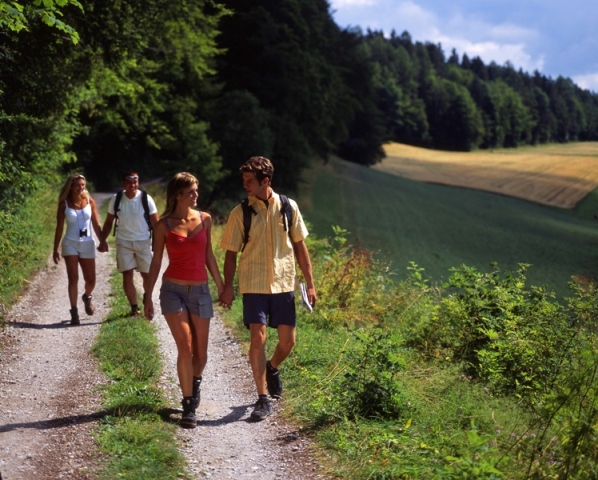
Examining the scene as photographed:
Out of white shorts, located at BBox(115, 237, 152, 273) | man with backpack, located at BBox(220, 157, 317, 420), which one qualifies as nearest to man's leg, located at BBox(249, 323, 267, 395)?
man with backpack, located at BBox(220, 157, 317, 420)

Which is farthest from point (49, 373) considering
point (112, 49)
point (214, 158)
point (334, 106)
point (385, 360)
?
point (334, 106)

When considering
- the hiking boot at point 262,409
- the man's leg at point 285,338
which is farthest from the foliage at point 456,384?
the man's leg at point 285,338

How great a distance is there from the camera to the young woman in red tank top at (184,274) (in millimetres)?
6125

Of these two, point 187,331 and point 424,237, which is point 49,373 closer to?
point 187,331

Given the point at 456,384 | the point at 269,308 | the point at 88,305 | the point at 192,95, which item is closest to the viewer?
the point at 269,308

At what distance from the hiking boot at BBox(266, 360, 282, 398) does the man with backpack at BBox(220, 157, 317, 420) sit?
0.40 meters

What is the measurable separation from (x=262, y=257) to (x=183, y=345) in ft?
3.16

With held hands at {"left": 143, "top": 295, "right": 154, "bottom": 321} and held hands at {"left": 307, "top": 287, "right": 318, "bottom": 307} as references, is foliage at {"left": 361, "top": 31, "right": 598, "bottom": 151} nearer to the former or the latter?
held hands at {"left": 307, "top": 287, "right": 318, "bottom": 307}

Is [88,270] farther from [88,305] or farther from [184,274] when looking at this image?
[184,274]

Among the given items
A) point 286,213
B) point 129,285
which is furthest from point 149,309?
point 129,285

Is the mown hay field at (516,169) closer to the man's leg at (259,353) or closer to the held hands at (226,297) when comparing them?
the man's leg at (259,353)

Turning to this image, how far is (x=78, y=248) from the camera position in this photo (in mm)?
10023

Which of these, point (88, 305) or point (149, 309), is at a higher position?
point (149, 309)

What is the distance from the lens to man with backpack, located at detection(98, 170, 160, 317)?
964 centimetres
